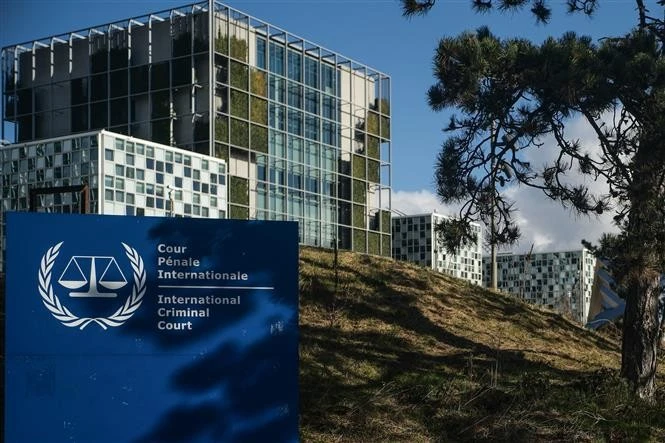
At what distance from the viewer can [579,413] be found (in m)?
15.1

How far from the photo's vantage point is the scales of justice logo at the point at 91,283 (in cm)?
1105

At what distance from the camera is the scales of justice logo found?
36.2 ft

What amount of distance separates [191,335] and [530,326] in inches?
432

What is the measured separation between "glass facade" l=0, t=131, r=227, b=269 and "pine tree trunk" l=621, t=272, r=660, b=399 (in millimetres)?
22944

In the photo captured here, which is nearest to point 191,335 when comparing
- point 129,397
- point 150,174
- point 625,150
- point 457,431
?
point 129,397

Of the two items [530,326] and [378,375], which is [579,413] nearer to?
[378,375]

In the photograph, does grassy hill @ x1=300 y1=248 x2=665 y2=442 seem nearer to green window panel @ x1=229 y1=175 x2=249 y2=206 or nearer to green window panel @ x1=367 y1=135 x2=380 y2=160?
green window panel @ x1=229 y1=175 x2=249 y2=206

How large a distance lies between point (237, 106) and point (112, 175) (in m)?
14.6

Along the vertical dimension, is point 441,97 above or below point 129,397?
above

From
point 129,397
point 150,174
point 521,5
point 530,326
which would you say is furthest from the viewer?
point 150,174

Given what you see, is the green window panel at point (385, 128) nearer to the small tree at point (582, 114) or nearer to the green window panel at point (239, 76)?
the green window panel at point (239, 76)

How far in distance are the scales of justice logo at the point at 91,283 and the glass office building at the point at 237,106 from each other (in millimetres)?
39044

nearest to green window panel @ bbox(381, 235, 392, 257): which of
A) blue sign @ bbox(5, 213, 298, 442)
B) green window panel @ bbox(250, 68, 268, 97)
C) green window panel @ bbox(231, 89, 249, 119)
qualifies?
green window panel @ bbox(250, 68, 268, 97)

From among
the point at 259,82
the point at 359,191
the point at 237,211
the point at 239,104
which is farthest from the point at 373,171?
the point at 237,211
